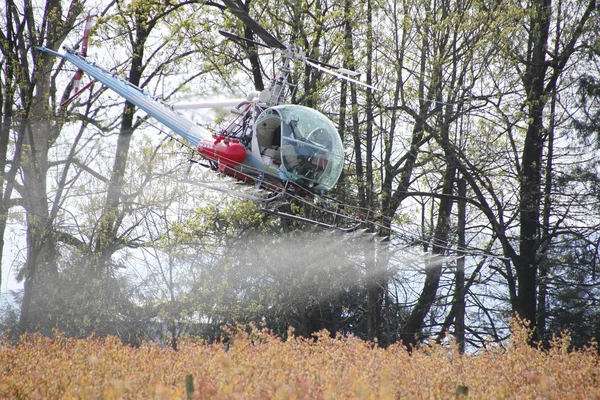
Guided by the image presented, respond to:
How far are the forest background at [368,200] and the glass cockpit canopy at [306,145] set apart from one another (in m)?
4.76

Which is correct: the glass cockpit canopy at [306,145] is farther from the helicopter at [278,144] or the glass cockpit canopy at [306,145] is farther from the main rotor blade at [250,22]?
the main rotor blade at [250,22]

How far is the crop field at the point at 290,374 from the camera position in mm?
5066

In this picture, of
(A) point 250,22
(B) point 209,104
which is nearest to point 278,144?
(B) point 209,104

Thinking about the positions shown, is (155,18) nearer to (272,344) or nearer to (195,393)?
(272,344)

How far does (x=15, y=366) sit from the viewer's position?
22.3 feet

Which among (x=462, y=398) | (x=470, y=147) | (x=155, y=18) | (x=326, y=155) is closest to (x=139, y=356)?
(x=462, y=398)

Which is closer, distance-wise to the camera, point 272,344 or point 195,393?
point 195,393

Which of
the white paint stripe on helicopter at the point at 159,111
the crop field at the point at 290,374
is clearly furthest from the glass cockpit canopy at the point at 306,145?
the crop field at the point at 290,374

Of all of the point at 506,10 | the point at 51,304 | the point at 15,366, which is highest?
the point at 506,10

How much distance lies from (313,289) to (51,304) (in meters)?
6.51

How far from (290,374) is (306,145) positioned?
208 inches

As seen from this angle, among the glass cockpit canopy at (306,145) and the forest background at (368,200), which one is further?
the forest background at (368,200)

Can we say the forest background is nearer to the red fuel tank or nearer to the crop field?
the red fuel tank

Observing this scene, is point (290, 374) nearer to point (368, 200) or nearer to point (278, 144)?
point (278, 144)
